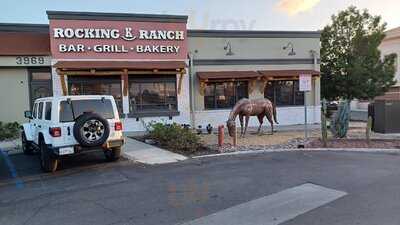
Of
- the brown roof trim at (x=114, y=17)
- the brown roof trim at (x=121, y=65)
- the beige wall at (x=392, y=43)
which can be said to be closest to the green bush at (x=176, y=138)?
the brown roof trim at (x=121, y=65)

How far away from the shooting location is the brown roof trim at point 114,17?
741 inches

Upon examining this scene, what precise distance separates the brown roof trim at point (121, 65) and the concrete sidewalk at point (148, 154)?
5.42m

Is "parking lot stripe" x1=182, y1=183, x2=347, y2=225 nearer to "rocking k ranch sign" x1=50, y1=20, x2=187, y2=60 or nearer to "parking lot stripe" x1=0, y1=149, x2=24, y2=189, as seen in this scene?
"parking lot stripe" x1=0, y1=149, x2=24, y2=189

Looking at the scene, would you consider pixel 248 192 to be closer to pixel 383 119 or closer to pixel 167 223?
pixel 167 223

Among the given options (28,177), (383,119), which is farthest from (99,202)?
(383,119)

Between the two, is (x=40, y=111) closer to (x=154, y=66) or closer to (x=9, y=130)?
(x=9, y=130)

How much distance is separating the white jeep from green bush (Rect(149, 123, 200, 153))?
2784 millimetres

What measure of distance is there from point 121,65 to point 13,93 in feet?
17.5

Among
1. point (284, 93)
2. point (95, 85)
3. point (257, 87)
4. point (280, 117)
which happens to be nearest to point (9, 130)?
point (95, 85)

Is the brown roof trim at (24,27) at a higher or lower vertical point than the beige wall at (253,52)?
higher

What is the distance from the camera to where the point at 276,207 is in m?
6.69

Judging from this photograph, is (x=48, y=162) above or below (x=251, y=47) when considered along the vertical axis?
below

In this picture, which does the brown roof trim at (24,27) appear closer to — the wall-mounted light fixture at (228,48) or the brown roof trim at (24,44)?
the brown roof trim at (24,44)

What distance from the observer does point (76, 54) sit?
19.0 meters
